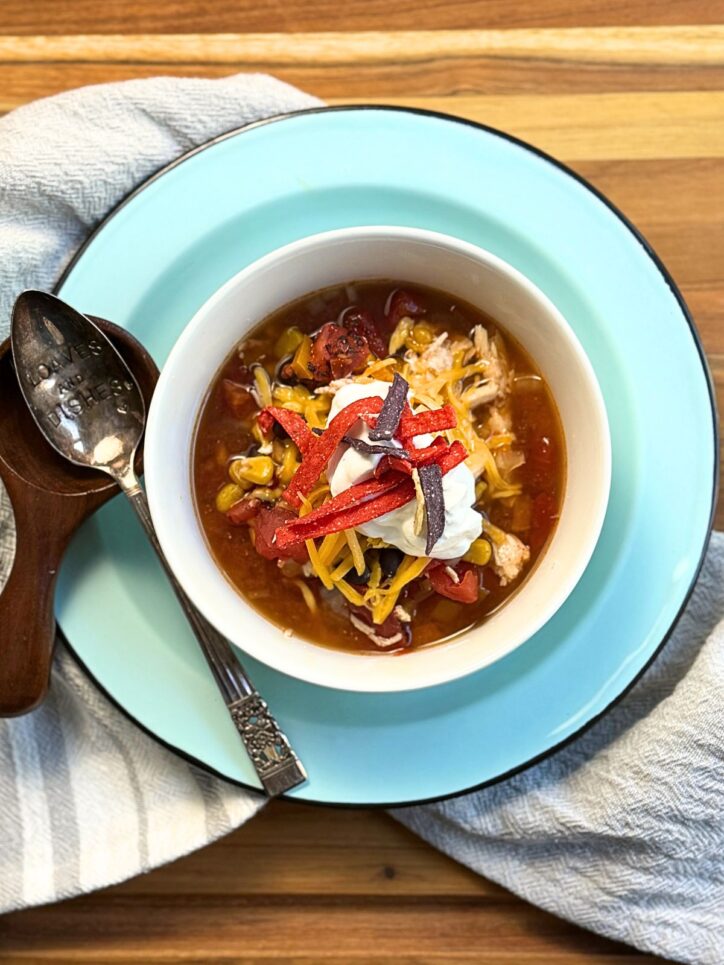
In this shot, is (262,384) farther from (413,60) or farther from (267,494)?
(413,60)

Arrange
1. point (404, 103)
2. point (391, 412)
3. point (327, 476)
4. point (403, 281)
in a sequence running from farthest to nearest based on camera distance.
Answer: point (404, 103), point (403, 281), point (327, 476), point (391, 412)

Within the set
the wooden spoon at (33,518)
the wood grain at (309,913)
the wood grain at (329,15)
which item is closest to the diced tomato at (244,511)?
the wooden spoon at (33,518)

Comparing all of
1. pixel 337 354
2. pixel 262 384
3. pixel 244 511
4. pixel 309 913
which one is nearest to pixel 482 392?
pixel 337 354

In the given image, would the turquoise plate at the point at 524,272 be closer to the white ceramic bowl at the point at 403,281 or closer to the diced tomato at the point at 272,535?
the white ceramic bowl at the point at 403,281

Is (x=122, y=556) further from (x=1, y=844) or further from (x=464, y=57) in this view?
(x=464, y=57)

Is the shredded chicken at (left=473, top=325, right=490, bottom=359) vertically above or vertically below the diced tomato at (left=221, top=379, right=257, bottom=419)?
above

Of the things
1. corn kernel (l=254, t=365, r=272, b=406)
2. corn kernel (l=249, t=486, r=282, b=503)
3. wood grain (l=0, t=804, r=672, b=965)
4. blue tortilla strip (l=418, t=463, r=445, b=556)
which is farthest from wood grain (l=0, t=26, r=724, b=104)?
wood grain (l=0, t=804, r=672, b=965)

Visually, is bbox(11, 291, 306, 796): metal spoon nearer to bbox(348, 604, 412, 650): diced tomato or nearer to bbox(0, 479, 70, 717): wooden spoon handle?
bbox(0, 479, 70, 717): wooden spoon handle
